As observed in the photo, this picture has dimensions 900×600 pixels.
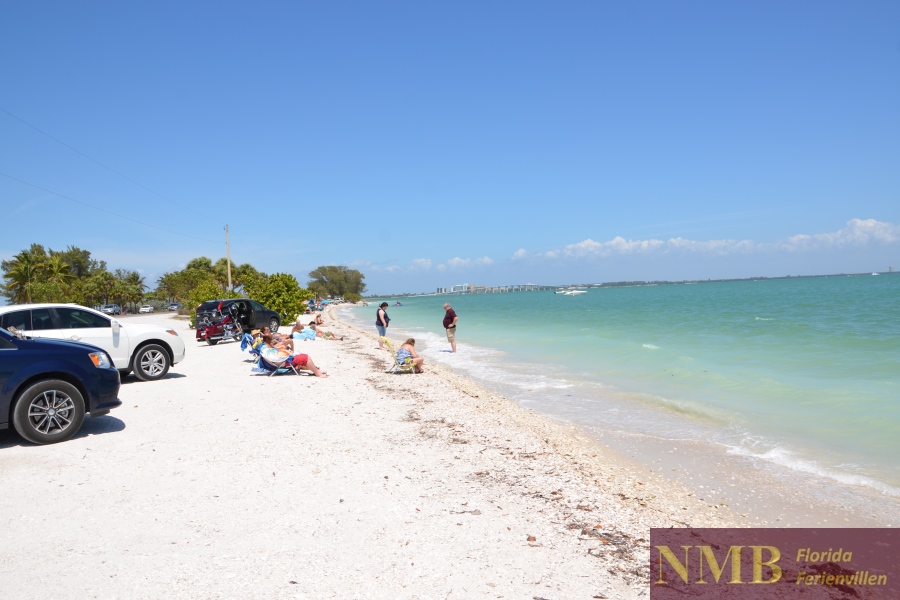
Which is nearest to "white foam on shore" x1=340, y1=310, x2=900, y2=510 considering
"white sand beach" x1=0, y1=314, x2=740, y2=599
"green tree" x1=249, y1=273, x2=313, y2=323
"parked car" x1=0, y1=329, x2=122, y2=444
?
"white sand beach" x1=0, y1=314, x2=740, y2=599

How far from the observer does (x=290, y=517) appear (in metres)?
4.84

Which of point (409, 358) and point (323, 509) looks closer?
point (323, 509)

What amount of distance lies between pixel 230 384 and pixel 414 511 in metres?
7.60

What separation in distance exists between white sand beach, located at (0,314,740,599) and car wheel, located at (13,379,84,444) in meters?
0.18

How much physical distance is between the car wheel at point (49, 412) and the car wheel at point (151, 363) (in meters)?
4.67

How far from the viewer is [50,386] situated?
6.71 meters

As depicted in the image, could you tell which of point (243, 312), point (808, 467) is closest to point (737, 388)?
point (808, 467)

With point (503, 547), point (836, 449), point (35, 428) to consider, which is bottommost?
→ point (836, 449)

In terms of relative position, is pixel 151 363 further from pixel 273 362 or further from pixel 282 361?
pixel 282 361

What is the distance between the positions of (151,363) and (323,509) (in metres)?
8.30

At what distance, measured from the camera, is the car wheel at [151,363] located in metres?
11.4

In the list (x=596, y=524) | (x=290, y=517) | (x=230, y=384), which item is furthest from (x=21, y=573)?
(x=230, y=384)

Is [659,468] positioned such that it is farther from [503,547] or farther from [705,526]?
[503,547]

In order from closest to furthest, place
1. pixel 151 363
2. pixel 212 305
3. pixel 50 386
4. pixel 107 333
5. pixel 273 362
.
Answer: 1. pixel 50 386
2. pixel 107 333
3. pixel 151 363
4. pixel 273 362
5. pixel 212 305
